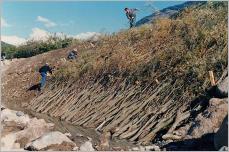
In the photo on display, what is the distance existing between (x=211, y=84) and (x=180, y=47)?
324 centimetres

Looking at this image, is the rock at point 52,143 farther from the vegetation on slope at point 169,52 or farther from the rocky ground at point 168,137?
the vegetation on slope at point 169,52

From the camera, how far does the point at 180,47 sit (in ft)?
55.7

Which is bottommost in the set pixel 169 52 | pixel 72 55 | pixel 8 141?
pixel 8 141

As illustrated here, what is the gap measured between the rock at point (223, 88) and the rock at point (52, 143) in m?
3.87

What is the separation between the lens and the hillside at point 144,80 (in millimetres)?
14070

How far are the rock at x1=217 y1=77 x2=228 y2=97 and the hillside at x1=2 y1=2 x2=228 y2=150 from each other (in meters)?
0.58

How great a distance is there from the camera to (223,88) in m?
12.7

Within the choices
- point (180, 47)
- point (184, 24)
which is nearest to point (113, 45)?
point (184, 24)

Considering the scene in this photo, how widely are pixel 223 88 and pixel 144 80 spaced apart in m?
4.56

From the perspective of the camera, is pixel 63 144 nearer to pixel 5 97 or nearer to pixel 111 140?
pixel 111 140

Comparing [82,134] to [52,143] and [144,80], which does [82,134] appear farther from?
[144,80]

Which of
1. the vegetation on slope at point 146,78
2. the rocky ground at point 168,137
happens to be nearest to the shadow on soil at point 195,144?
the rocky ground at point 168,137

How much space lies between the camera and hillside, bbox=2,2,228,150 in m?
14.1

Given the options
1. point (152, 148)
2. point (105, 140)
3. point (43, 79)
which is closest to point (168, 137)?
point (152, 148)
